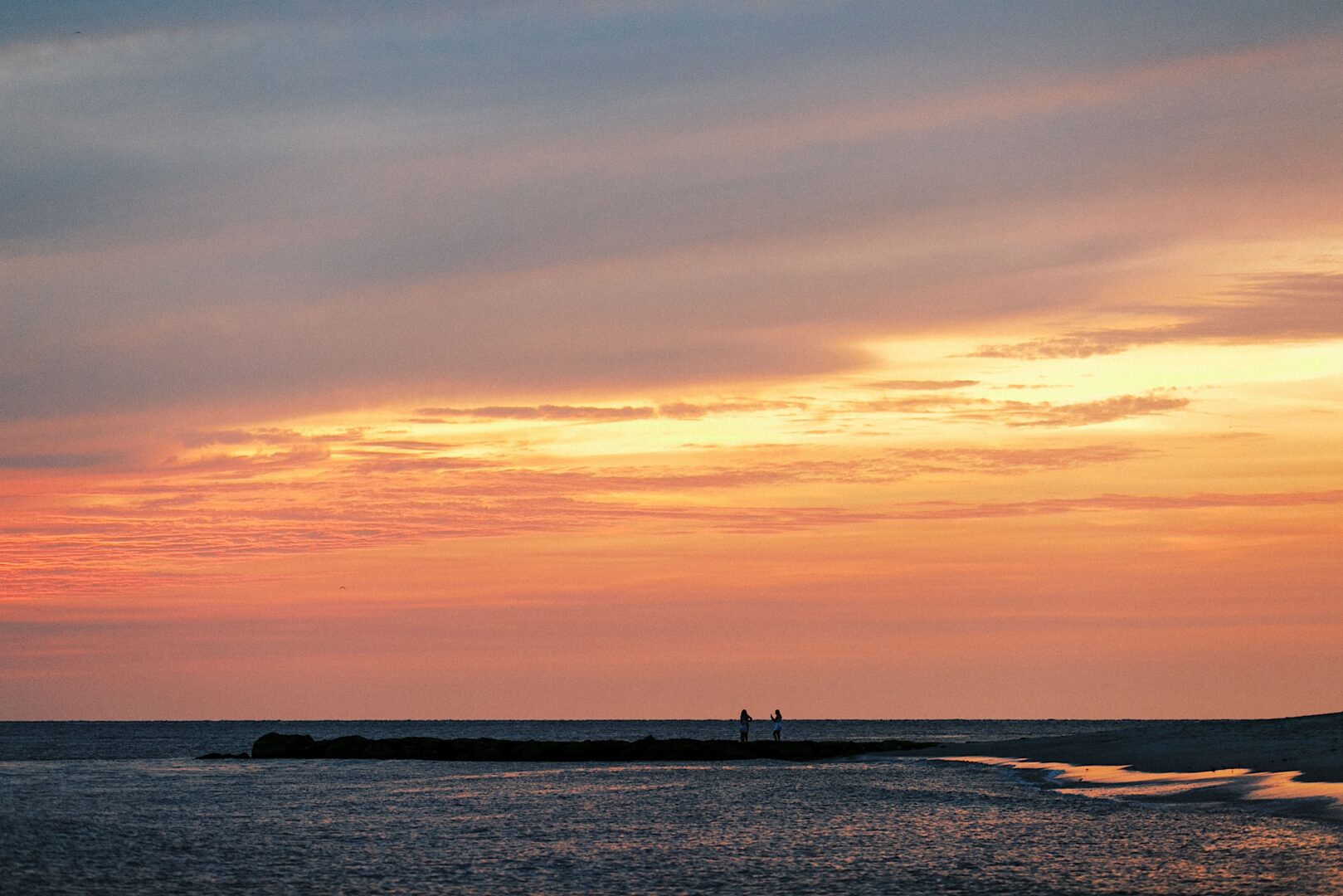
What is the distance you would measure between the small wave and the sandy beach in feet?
3.34

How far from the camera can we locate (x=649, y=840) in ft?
125

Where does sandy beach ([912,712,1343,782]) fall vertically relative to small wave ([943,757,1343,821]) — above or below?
above

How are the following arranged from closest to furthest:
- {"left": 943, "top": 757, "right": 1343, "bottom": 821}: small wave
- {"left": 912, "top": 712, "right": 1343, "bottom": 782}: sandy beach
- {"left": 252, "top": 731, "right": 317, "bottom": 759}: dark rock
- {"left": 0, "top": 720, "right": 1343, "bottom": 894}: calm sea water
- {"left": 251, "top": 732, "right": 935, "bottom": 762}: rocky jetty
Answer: {"left": 0, "top": 720, "right": 1343, "bottom": 894}: calm sea water, {"left": 943, "top": 757, "right": 1343, "bottom": 821}: small wave, {"left": 912, "top": 712, "right": 1343, "bottom": 782}: sandy beach, {"left": 251, "top": 732, "right": 935, "bottom": 762}: rocky jetty, {"left": 252, "top": 731, "right": 317, "bottom": 759}: dark rock

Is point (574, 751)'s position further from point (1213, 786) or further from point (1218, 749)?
point (1213, 786)

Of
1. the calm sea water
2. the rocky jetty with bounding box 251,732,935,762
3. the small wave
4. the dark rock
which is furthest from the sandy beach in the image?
the dark rock

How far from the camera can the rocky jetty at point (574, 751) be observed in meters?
91.2

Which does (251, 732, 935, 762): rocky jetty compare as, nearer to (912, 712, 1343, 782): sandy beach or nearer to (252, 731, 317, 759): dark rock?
(252, 731, 317, 759): dark rock

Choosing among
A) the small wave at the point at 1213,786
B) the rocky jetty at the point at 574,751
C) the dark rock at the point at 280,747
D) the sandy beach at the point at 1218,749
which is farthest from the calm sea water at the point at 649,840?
the dark rock at the point at 280,747

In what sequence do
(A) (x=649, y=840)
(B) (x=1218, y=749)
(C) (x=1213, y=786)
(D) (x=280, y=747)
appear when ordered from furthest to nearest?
(D) (x=280, y=747)
(B) (x=1218, y=749)
(C) (x=1213, y=786)
(A) (x=649, y=840)

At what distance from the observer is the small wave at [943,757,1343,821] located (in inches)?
1505

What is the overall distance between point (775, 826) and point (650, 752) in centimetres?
5382

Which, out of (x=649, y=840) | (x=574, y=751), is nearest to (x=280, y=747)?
(x=574, y=751)

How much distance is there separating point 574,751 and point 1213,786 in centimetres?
5424

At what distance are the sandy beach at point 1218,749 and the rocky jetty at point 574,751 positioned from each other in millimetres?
10535
